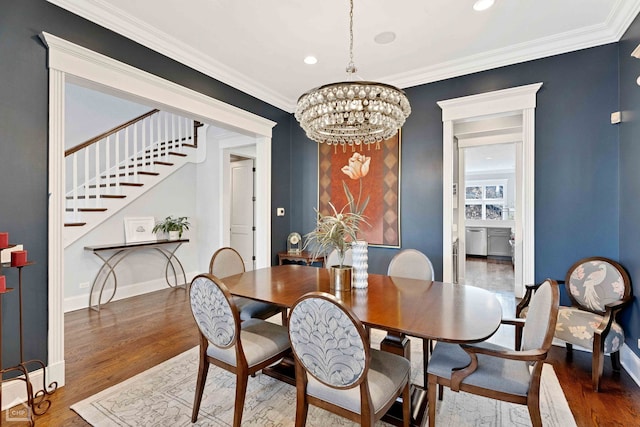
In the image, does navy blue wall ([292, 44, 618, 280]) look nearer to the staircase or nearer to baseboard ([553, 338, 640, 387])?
baseboard ([553, 338, 640, 387])

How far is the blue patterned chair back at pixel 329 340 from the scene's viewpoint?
1251 mm

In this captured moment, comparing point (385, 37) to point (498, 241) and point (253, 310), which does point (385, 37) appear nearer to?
point (253, 310)

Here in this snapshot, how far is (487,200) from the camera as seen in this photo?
356 inches

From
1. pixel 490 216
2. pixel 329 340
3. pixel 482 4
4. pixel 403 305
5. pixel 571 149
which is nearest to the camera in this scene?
pixel 329 340

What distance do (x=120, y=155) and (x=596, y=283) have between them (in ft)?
20.2

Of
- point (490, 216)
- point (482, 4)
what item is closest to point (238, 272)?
point (482, 4)

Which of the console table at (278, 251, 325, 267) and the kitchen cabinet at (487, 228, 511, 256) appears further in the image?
the kitchen cabinet at (487, 228, 511, 256)

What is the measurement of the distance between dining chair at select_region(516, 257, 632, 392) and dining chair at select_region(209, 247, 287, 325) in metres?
2.28

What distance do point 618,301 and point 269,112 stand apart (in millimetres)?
4160

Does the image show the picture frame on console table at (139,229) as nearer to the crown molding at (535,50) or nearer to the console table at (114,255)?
the console table at (114,255)

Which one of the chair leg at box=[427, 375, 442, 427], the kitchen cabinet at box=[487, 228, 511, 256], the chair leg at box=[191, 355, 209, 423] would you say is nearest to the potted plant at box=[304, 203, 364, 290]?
the chair leg at box=[427, 375, 442, 427]

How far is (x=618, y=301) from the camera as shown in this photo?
7.75 ft

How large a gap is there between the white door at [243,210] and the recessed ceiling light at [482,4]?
14.2 ft

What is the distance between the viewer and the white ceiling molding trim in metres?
2.33
